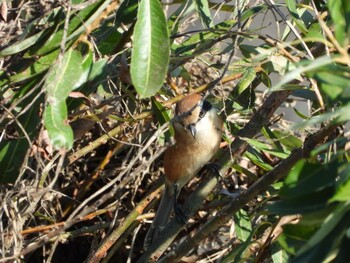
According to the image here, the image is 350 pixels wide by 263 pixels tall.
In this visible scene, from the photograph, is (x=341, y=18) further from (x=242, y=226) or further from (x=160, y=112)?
(x=242, y=226)

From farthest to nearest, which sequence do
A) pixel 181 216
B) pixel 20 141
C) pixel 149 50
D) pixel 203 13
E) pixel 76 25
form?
1. pixel 181 216
2. pixel 203 13
3. pixel 20 141
4. pixel 76 25
5. pixel 149 50

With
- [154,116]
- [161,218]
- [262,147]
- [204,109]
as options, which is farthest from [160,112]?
[204,109]

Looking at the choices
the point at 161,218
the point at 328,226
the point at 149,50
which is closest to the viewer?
the point at 328,226

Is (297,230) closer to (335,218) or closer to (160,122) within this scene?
(335,218)

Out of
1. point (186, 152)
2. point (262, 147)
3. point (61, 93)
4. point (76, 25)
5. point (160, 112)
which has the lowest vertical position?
point (186, 152)

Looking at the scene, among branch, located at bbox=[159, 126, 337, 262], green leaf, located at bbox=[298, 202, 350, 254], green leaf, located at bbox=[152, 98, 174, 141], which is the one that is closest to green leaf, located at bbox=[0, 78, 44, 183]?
green leaf, located at bbox=[152, 98, 174, 141]

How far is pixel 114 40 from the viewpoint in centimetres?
276

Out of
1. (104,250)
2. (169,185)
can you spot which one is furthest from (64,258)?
(104,250)

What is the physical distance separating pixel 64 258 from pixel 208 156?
3.10ft

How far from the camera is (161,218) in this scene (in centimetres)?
347

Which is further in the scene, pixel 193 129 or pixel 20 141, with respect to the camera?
pixel 193 129

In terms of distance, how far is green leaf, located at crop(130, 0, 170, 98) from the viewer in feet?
6.71

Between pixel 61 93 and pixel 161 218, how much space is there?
1.48 m

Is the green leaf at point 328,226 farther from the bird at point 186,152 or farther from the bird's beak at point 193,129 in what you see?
the bird's beak at point 193,129
